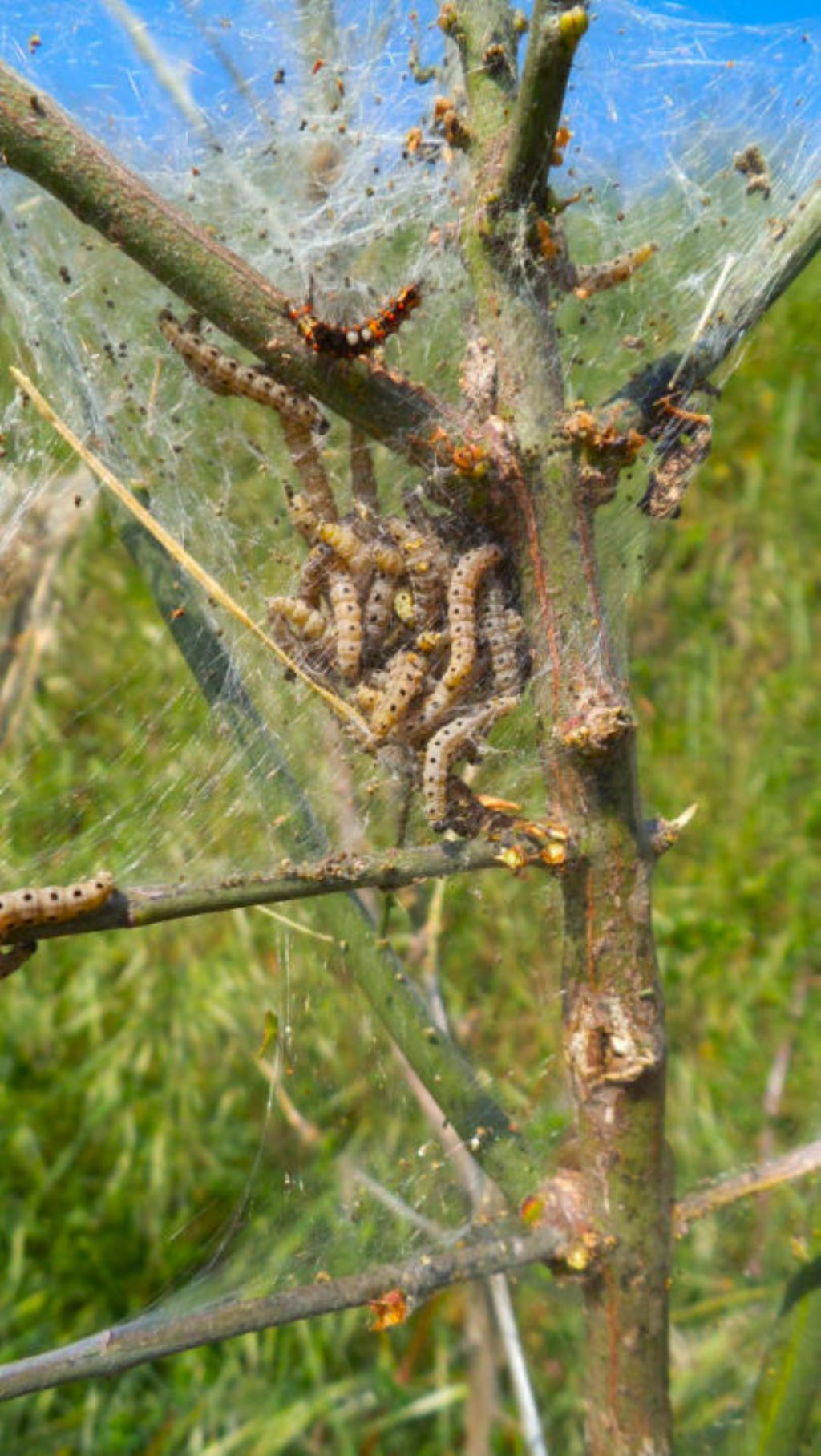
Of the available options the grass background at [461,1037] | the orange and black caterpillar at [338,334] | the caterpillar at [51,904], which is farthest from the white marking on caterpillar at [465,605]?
the grass background at [461,1037]

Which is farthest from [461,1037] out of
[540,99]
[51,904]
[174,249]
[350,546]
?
[540,99]

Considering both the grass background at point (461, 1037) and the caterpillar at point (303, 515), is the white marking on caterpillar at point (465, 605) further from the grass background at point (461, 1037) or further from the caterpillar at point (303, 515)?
the grass background at point (461, 1037)

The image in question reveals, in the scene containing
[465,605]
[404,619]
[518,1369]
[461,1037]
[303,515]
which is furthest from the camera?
[461,1037]

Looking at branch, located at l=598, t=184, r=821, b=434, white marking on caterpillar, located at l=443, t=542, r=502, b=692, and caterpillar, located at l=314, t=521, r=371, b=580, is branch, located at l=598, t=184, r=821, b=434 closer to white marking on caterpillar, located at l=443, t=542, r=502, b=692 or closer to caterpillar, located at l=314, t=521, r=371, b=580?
white marking on caterpillar, located at l=443, t=542, r=502, b=692

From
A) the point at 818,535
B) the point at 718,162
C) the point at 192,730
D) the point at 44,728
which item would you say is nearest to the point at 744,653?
the point at 818,535

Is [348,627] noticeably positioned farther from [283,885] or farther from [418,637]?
[283,885]
